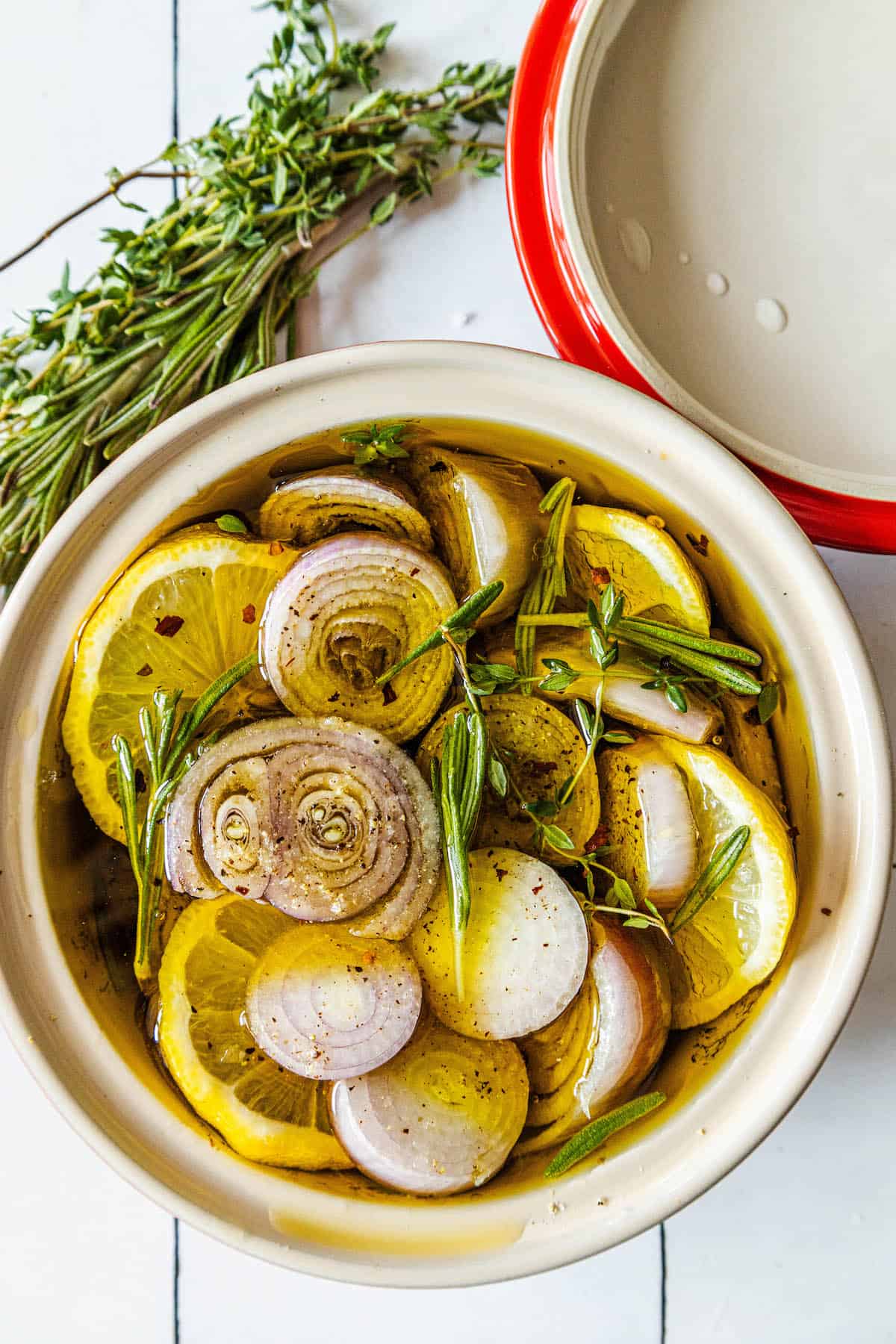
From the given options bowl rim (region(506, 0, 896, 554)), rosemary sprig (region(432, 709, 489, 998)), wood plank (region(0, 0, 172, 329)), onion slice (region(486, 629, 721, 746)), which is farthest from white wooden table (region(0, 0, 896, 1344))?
rosemary sprig (region(432, 709, 489, 998))

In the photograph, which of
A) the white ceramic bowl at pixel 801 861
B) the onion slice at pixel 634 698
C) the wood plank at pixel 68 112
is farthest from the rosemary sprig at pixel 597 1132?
the wood plank at pixel 68 112

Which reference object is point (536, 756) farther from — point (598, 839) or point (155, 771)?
point (155, 771)

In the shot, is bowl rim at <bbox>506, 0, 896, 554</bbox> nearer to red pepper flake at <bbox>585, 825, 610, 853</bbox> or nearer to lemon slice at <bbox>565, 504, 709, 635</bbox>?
lemon slice at <bbox>565, 504, 709, 635</bbox>

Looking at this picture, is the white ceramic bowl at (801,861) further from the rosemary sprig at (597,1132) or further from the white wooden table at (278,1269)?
the white wooden table at (278,1269)

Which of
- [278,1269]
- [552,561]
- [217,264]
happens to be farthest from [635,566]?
[278,1269]

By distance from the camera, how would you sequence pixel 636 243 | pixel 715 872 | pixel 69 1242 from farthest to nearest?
pixel 69 1242, pixel 636 243, pixel 715 872

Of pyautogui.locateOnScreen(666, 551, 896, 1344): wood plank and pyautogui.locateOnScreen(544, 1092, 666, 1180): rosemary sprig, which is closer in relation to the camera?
pyautogui.locateOnScreen(544, 1092, 666, 1180): rosemary sprig
